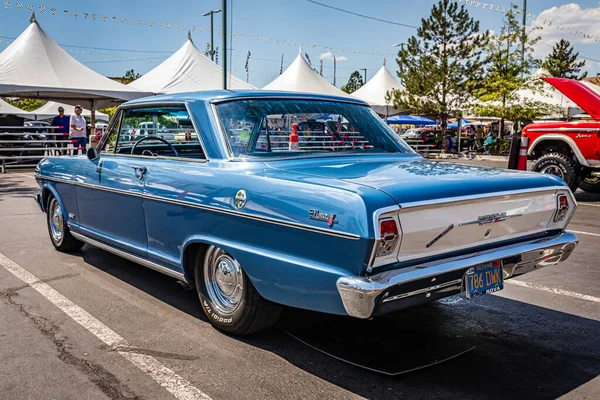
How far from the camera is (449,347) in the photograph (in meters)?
3.65

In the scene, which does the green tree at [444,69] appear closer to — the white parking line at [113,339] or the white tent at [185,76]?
the white tent at [185,76]

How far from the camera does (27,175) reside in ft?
49.0

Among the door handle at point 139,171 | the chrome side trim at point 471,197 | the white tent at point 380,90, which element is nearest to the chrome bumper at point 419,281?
the chrome side trim at point 471,197

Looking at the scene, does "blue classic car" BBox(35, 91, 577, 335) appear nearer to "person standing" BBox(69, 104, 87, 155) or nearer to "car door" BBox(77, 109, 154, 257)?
"car door" BBox(77, 109, 154, 257)

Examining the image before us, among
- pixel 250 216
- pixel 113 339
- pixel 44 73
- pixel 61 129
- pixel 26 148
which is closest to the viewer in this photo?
pixel 250 216

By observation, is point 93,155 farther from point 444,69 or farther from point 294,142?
point 444,69

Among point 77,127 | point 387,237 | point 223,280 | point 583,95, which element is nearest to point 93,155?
point 223,280

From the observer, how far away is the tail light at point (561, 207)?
3.80 metres

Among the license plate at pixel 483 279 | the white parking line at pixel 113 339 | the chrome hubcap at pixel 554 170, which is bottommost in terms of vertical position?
the white parking line at pixel 113 339

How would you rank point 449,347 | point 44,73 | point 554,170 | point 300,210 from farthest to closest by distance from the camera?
1. point 44,73
2. point 554,170
3. point 449,347
4. point 300,210

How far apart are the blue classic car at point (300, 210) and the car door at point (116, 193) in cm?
2

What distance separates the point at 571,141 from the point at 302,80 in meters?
15.7

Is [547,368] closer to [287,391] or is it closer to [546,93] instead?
[287,391]

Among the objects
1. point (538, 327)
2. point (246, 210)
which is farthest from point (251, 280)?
point (538, 327)
